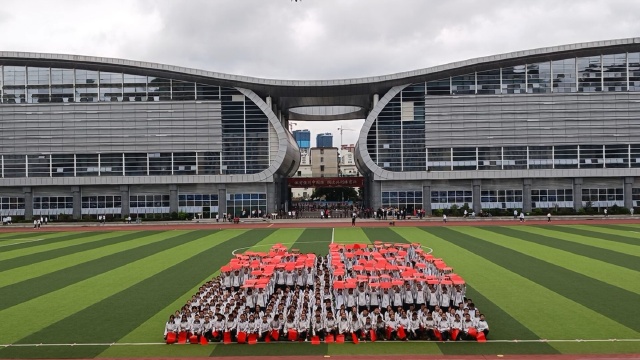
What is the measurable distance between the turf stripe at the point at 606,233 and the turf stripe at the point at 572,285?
10.7 m

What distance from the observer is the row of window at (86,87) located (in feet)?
213

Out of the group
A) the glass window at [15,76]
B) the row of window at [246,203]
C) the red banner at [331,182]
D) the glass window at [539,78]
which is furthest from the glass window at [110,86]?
the glass window at [539,78]

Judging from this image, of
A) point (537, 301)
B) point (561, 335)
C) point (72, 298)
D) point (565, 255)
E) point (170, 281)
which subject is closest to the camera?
point (561, 335)

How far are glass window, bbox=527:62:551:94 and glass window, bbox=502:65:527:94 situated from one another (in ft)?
2.14

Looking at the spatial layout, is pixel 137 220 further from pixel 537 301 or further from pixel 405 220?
pixel 537 301

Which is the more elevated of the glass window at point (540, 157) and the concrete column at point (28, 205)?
the glass window at point (540, 157)

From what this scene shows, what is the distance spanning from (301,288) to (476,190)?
49.5m

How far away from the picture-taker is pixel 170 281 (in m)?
22.4

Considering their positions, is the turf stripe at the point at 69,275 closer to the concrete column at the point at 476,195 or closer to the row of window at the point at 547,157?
the concrete column at the point at 476,195

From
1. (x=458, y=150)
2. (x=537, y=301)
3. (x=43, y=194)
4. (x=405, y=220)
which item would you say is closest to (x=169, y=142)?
(x=43, y=194)

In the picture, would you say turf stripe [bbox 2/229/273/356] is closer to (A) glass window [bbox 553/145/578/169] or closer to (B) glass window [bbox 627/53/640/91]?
(A) glass window [bbox 553/145/578/169]

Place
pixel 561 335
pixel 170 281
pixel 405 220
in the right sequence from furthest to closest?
pixel 405 220, pixel 170 281, pixel 561 335

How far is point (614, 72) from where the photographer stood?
63.1 metres

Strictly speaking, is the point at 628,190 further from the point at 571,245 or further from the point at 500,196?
the point at 571,245
